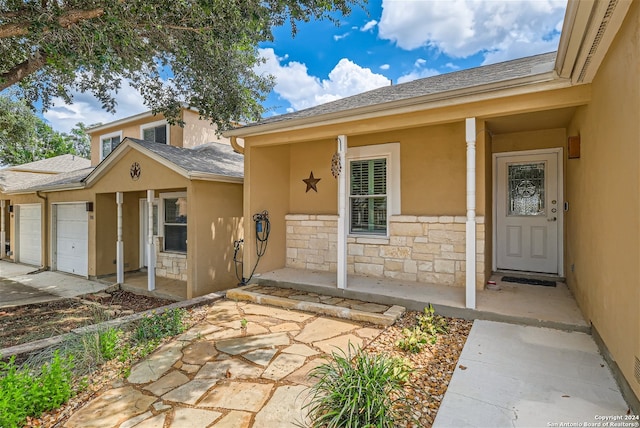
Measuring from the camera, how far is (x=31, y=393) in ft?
8.46

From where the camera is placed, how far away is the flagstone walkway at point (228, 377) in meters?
2.39

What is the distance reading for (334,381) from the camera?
2.42 meters

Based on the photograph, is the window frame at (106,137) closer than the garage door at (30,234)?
No

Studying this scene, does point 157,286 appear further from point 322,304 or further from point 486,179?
point 486,179

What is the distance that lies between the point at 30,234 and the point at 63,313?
7.35 m

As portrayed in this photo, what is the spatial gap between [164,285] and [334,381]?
21.2 ft

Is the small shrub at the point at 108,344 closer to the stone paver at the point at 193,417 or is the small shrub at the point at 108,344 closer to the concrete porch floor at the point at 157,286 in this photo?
the stone paver at the point at 193,417

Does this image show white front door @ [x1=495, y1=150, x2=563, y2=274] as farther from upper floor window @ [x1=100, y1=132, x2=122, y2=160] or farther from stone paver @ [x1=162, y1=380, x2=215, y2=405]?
upper floor window @ [x1=100, y1=132, x2=122, y2=160]

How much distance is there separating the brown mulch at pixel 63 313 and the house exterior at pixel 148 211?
0.64 meters

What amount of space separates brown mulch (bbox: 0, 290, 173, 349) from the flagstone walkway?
173cm

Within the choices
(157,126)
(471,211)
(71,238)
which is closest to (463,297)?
(471,211)

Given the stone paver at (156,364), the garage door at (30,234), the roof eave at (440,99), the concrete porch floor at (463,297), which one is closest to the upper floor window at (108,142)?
the garage door at (30,234)

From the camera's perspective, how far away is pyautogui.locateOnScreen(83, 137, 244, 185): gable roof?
6391 mm

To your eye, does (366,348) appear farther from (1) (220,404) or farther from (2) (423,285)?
(2) (423,285)
